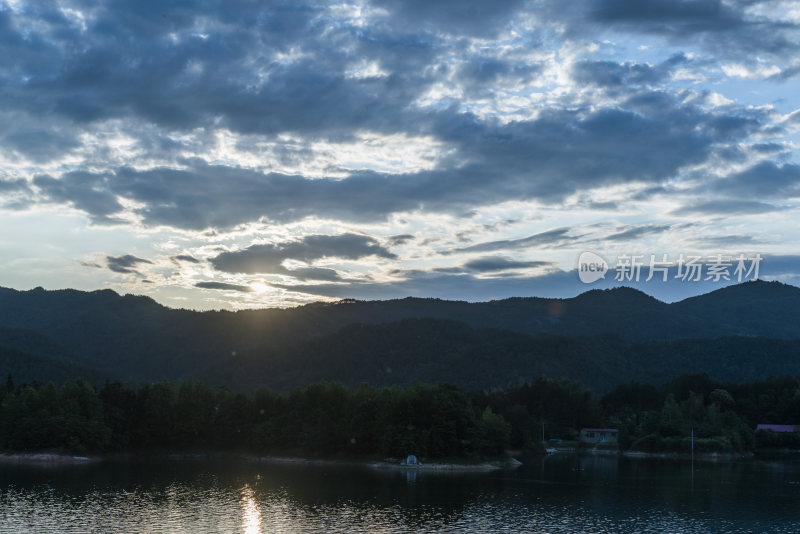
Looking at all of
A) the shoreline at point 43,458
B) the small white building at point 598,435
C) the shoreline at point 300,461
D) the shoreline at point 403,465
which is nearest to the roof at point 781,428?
the small white building at point 598,435

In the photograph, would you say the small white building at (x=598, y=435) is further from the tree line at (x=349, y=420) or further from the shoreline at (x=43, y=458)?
the shoreline at (x=43, y=458)

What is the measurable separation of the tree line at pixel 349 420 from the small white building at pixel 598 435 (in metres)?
2.95

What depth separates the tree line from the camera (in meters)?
118

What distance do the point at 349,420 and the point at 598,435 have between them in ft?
245

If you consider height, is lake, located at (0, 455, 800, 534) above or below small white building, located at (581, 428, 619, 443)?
above

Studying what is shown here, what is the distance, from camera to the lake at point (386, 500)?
62.2 meters

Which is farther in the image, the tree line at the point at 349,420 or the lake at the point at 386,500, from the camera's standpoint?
the tree line at the point at 349,420

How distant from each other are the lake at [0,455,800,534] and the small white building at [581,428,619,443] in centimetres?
5426

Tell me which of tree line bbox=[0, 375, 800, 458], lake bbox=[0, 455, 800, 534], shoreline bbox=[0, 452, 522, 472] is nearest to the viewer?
lake bbox=[0, 455, 800, 534]

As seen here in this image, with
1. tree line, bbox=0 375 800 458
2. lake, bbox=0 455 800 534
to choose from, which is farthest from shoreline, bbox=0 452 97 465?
lake, bbox=0 455 800 534

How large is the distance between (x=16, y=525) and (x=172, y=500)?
17797 mm

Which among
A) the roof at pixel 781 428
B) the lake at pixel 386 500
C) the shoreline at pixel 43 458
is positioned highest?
the roof at pixel 781 428

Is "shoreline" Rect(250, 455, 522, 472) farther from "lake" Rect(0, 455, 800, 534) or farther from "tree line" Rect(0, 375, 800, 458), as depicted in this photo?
"lake" Rect(0, 455, 800, 534)

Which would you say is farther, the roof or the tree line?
the roof
